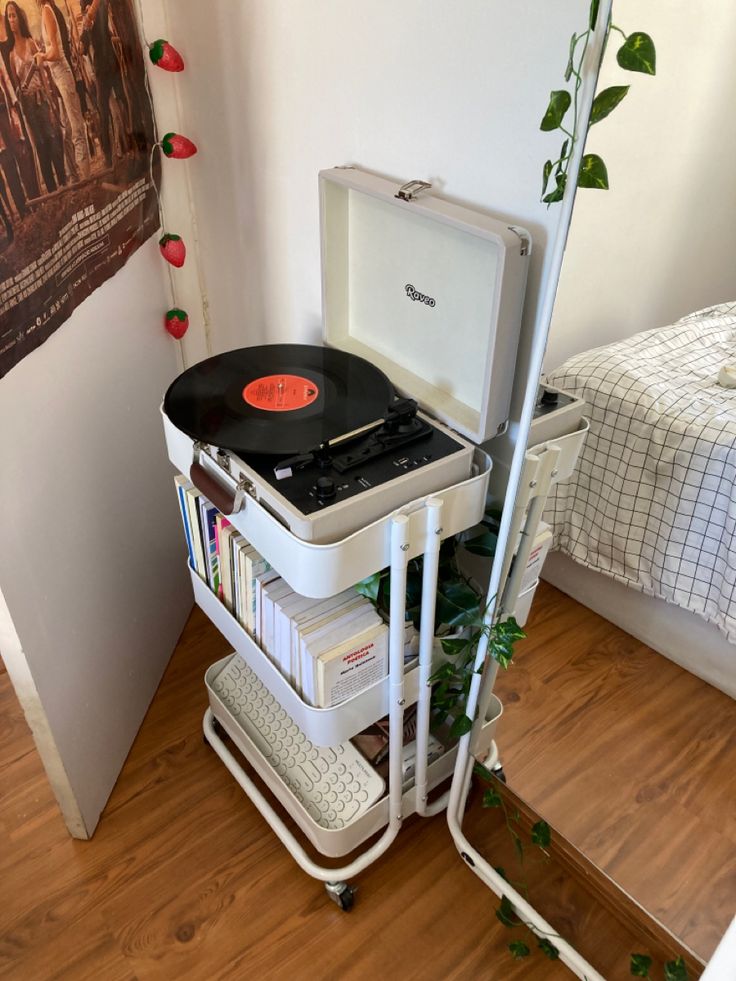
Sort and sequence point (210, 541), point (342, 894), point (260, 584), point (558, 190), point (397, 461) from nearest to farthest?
point (558, 190) < point (397, 461) < point (260, 584) < point (210, 541) < point (342, 894)

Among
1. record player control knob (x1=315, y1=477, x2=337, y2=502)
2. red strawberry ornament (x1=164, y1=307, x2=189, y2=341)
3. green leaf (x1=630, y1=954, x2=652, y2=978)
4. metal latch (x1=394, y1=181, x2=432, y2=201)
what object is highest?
metal latch (x1=394, y1=181, x2=432, y2=201)

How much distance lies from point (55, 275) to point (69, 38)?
0.35 m

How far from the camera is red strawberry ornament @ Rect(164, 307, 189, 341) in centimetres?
153

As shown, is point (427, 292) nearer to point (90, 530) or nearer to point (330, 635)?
point (330, 635)

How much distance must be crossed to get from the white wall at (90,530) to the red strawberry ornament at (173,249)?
0.03 m

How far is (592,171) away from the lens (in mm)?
716

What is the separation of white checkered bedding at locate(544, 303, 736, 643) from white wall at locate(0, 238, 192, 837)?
80 cm

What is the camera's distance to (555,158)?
2.69 ft

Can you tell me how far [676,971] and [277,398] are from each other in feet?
3.24

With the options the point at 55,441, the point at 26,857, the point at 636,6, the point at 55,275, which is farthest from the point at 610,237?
the point at 26,857

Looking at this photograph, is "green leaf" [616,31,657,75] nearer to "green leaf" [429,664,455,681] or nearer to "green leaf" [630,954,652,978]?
"green leaf" [429,664,455,681]

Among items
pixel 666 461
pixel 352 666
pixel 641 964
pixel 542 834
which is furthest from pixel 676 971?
pixel 666 461

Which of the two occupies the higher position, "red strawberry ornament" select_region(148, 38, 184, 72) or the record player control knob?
"red strawberry ornament" select_region(148, 38, 184, 72)

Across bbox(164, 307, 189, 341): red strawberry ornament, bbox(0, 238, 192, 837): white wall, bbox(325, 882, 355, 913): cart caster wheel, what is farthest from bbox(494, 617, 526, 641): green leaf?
bbox(164, 307, 189, 341): red strawberry ornament
